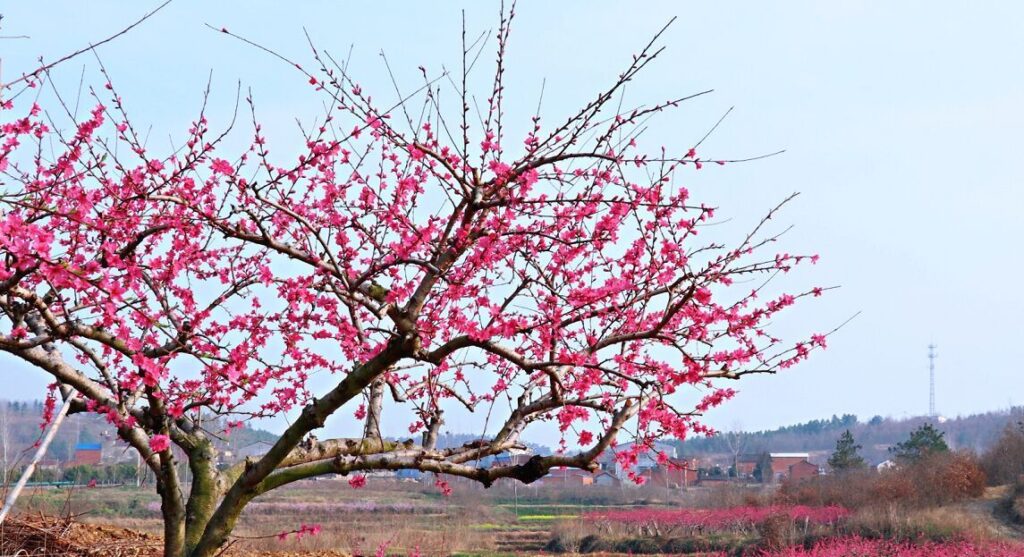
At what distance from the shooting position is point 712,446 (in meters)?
94.5

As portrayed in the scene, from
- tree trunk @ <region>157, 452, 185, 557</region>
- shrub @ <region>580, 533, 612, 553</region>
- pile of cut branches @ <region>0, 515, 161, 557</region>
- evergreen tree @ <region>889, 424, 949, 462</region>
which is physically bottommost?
shrub @ <region>580, 533, 612, 553</region>

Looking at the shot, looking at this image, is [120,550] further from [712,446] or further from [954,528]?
[712,446]

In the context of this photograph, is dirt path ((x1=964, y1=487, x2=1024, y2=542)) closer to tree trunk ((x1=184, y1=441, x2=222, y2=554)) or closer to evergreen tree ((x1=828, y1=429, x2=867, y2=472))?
evergreen tree ((x1=828, y1=429, x2=867, y2=472))

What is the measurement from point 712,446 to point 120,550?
91.5 meters

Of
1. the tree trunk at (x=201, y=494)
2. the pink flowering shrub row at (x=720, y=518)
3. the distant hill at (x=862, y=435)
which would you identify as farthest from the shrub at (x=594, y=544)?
the distant hill at (x=862, y=435)

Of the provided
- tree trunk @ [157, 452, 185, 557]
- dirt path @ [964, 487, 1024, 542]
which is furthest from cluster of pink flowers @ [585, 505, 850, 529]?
tree trunk @ [157, 452, 185, 557]

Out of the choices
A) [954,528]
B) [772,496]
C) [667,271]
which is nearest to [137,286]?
[667,271]

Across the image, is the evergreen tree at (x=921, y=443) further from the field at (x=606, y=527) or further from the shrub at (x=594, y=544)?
the shrub at (x=594, y=544)

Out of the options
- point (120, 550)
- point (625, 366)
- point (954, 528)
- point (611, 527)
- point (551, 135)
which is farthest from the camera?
point (611, 527)

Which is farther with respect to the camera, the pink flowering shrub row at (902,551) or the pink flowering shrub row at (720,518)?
the pink flowering shrub row at (720,518)

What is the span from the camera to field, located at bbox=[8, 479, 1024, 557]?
1421 centimetres

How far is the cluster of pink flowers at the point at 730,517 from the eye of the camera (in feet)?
64.0

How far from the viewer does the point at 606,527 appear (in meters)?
21.0

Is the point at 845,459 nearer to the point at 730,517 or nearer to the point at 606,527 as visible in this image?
the point at 730,517
